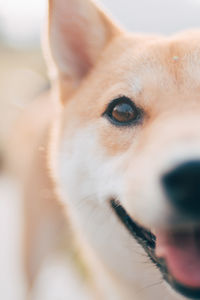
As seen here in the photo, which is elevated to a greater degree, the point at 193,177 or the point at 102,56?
the point at 102,56

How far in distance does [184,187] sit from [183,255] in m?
0.36

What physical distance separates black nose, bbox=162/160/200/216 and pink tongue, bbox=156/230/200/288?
0.25 m

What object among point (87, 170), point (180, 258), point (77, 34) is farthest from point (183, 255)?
point (77, 34)

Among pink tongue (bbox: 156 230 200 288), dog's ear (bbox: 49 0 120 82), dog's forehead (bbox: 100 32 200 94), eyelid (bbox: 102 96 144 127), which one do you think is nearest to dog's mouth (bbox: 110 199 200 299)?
→ pink tongue (bbox: 156 230 200 288)

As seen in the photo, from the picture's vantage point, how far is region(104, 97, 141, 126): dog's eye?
6.08 feet

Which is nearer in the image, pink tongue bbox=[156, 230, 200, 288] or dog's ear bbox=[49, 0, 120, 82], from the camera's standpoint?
pink tongue bbox=[156, 230, 200, 288]

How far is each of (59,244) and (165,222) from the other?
2.78 m

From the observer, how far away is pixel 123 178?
5.33 feet

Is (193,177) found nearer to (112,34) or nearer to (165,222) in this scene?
(165,222)

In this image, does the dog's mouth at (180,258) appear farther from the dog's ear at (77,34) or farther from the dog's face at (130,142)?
the dog's ear at (77,34)

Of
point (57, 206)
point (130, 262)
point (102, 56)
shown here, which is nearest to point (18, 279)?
point (57, 206)

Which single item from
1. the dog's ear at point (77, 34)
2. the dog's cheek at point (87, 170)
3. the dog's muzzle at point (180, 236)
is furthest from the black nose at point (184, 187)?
the dog's ear at point (77, 34)

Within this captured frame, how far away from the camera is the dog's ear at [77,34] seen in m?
2.16

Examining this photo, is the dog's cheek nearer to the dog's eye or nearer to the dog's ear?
the dog's eye
